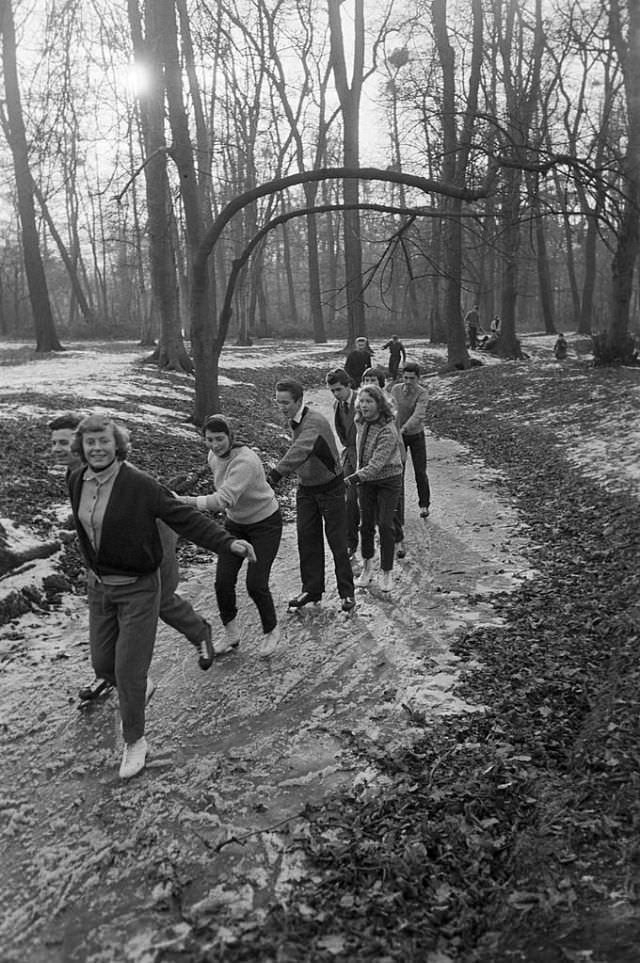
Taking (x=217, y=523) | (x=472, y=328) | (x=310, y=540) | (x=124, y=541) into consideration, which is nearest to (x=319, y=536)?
(x=310, y=540)

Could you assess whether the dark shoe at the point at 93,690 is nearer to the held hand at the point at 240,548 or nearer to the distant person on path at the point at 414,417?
the held hand at the point at 240,548

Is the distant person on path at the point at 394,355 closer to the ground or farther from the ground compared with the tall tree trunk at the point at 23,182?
closer to the ground

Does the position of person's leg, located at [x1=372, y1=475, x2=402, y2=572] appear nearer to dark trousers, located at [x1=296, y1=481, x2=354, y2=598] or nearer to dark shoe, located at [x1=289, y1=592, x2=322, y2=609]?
dark trousers, located at [x1=296, y1=481, x2=354, y2=598]

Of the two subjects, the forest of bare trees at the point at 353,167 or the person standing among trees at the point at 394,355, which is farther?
the person standing among trees at the point at 394,355

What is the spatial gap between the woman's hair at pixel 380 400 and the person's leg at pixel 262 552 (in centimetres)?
173

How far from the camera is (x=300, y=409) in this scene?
228 inches

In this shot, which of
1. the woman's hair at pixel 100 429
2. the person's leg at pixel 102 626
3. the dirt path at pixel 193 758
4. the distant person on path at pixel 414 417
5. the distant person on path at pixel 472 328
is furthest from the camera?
the distant person on path at pixel 472 328

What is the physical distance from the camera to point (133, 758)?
12.7ft

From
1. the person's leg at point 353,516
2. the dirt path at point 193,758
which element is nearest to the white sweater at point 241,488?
the dirt path at point 193,758

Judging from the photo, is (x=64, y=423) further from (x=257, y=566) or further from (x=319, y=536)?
(x=319, y=536)

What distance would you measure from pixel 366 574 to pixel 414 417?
96.7 inches

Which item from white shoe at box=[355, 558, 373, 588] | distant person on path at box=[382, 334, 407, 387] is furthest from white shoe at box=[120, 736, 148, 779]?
distant person on path at box=[382, 334, 407, 387]

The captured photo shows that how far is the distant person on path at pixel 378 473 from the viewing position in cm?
644

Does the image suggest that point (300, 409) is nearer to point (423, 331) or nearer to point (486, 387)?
point (486, 387)
